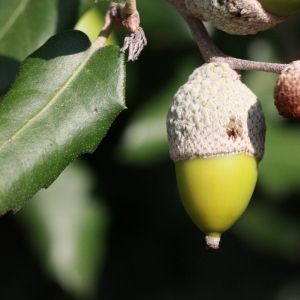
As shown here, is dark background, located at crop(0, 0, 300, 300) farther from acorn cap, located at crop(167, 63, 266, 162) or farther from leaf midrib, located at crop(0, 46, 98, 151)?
acorn cap, located at crop(167, 63, 266, 162)

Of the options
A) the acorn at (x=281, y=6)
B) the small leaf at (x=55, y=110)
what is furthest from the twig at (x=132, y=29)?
the acorn at (x=281, y=6)

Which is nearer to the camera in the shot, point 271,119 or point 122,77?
point 122,77

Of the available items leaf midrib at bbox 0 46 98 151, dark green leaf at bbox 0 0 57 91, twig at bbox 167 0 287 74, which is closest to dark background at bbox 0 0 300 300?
dark green leaf at bbox 0 0 57 91

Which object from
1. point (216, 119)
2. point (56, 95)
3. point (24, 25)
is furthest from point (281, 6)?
point (24, 25)

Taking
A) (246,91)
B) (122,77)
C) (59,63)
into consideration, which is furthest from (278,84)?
(59,63)

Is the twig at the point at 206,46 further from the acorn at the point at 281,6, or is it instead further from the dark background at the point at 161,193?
the dark background at the point at 161,193

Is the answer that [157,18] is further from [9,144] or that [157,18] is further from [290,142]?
[9,144]

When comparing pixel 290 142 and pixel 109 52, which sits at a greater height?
pixel 109 52

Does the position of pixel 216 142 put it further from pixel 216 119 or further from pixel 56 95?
pixel 56 95
